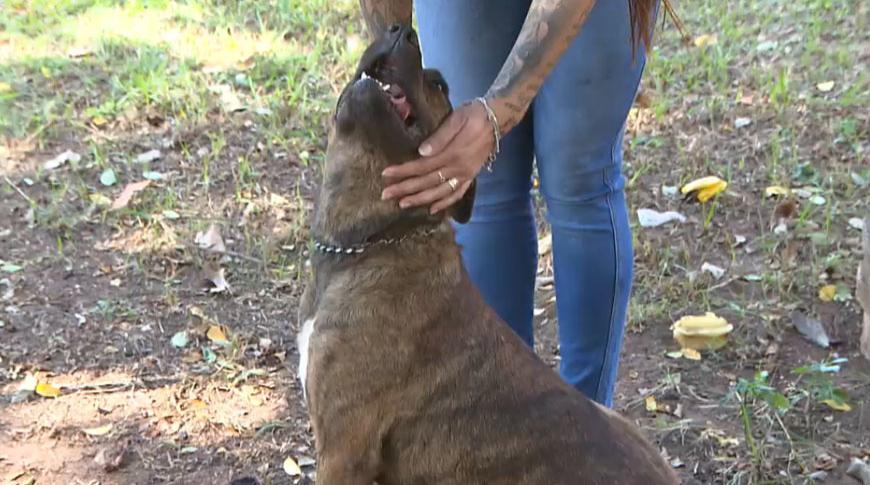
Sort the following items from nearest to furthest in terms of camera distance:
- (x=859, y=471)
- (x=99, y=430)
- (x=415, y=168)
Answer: (x=415, y=168), (x=859, y=471), (x=99, y=430)

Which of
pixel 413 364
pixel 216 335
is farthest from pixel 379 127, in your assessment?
pixel 216 335

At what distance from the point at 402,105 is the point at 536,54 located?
0.34 metres

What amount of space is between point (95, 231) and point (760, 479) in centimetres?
279

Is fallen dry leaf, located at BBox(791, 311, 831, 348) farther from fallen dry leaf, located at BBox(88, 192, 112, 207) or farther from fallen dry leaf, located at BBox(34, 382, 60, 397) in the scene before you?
fallen dry leaf, located at BBox(88, 192, 112, 207)

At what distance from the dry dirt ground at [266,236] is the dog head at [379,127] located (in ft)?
3.70

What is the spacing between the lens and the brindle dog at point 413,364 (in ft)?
7.45

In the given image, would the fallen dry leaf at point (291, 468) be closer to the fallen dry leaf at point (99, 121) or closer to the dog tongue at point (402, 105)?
the dog tongue at point (402, 105)

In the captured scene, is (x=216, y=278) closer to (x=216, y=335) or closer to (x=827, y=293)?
(x=216, y=335)

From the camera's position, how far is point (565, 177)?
106 inches

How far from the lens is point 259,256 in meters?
4.22

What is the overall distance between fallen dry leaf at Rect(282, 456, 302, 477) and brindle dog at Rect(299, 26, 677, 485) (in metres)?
0.85

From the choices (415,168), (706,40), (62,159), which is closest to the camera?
(415,168)

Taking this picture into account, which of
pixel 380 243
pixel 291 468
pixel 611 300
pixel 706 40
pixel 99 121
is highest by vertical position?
pixel 380 243

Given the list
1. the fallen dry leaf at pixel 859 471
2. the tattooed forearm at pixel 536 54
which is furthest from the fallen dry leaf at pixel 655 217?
the tattooed forearm at pixel 536 54
